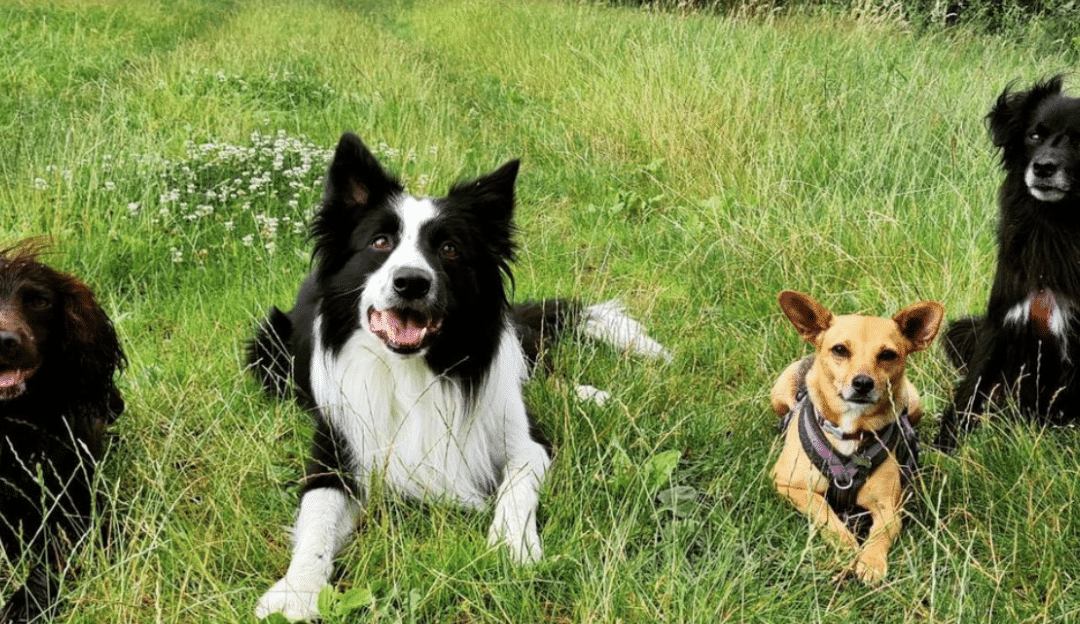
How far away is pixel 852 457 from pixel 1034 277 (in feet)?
3.33

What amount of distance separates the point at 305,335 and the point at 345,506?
914 millimetres

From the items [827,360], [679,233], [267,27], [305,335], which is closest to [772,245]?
[679,233]

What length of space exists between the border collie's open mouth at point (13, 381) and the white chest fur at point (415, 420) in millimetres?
791

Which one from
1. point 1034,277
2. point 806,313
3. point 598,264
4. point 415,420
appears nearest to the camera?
point 806,313

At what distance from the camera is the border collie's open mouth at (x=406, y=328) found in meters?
2.48

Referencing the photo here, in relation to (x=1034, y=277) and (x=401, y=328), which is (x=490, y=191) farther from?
(x=1034, y=277)

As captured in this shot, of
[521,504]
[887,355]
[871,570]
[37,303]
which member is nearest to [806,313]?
[887,355]

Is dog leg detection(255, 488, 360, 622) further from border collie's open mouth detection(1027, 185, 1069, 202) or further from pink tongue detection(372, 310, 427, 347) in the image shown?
border collie's open mouth detection(1027, 185, 1069, 202)

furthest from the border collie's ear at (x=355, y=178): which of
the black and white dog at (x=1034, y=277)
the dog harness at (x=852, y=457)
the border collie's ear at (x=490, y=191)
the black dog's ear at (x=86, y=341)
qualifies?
the black and white dog at (x=1034, y=277)

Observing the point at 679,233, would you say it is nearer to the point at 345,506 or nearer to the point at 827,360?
the point at 827,360

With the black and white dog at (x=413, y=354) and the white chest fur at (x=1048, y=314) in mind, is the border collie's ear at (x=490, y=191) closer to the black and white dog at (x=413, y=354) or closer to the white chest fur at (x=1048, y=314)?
the black and white dog at (x=413, y=354)

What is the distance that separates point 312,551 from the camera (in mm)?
2277

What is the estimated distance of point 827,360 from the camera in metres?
2.50

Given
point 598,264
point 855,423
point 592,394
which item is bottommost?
point 598,264
